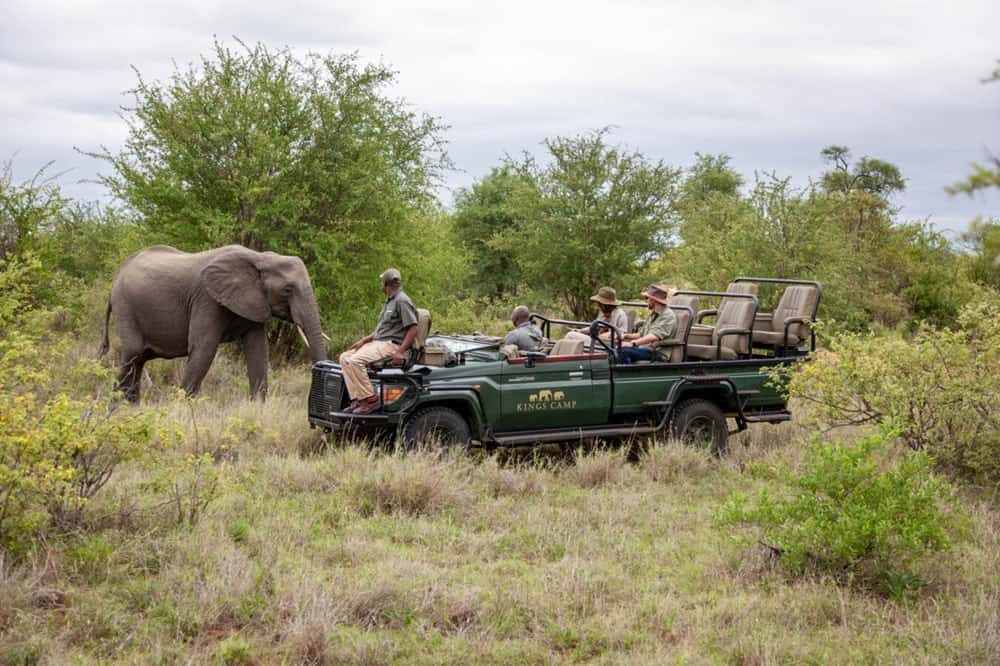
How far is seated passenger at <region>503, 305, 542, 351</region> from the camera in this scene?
11.9 m

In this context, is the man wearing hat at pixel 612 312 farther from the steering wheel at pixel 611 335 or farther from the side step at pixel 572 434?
the side step at pixel 572 434

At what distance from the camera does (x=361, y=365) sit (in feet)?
36.0

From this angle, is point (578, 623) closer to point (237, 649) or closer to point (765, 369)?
point (237, 649)

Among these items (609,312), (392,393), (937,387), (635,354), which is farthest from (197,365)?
(937,387)

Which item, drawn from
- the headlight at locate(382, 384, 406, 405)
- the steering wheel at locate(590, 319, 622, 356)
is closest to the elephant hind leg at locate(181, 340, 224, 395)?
the headlight at locate(382, 384, 406, 405)

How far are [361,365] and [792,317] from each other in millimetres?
5170

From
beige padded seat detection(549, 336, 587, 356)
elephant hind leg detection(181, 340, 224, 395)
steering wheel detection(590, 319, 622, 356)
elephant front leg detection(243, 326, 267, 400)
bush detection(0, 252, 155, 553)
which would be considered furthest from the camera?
elephant front leg detection(243, 326, 267, 400)

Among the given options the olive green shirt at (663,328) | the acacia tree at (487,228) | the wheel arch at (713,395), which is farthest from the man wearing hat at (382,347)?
the acacia tree at (487,228)

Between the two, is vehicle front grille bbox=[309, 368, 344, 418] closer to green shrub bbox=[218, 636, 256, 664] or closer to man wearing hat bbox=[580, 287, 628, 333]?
man wearing hat bbox=[580, 287, 628, 333]

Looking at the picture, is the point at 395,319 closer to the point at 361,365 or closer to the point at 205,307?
the point at 361,365

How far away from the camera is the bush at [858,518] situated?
752 cm

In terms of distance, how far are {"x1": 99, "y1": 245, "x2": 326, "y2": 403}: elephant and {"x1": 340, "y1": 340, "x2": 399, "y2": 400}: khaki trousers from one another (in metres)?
2.73

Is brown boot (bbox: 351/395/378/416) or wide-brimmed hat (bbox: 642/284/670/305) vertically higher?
wide-brimmed hat (bbox: 642/284/670/305)

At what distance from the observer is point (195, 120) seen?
59.7ft
